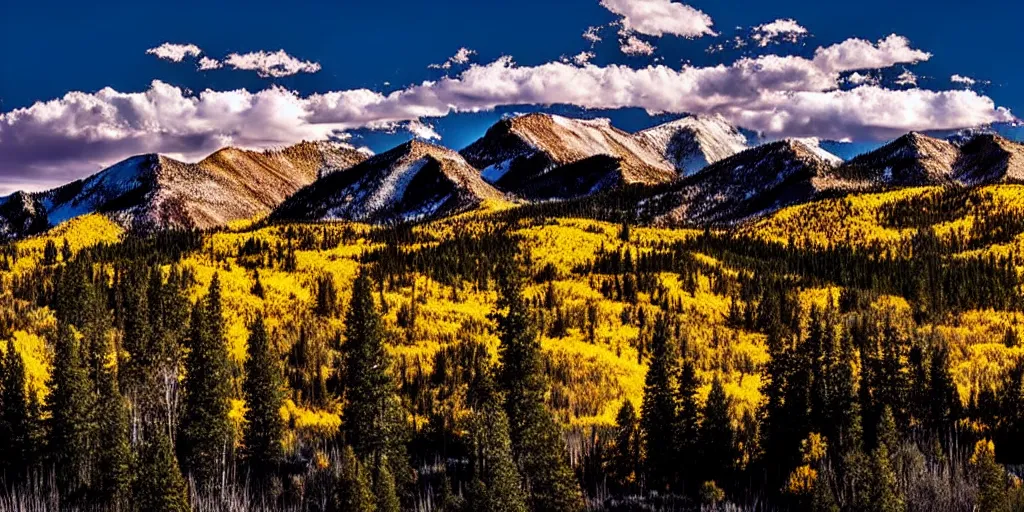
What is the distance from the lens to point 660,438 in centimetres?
3641

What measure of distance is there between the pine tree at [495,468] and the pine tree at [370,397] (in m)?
3.99

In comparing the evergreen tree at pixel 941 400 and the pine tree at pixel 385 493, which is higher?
the evergreen tree at pixel 941 400

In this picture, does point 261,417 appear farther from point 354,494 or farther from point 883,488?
point 883,488

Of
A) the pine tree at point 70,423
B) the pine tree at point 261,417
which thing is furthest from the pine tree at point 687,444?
the pine tree at point 70,423

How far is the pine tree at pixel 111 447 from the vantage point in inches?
1361

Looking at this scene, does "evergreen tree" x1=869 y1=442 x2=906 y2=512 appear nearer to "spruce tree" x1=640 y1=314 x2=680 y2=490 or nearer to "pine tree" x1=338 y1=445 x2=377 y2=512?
"spruce tree" x1=640 y1=314 x2=680 y2=490

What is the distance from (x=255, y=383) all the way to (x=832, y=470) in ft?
83.3

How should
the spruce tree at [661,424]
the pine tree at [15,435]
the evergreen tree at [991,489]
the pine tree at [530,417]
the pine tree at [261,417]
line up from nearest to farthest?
the evergreen tree at [991,489]
the pine tree at [530,417]
the spruce tree at [661,424]
the pine tree at [15,435]
the pine tree at [261,417]

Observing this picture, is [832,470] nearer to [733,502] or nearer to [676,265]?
[733,502]

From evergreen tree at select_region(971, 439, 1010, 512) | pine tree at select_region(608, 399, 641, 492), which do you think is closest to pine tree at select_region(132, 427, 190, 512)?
pine tree at select_region(608, 399, 641, 492)

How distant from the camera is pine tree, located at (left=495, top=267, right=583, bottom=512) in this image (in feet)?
A: 105

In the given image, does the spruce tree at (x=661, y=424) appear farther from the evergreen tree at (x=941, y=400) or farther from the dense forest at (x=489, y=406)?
the evergreen tree at (x=941, y=400)

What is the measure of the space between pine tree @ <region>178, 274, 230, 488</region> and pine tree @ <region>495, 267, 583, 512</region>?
1348 centimetres

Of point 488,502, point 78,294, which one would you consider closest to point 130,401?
point 78,294
